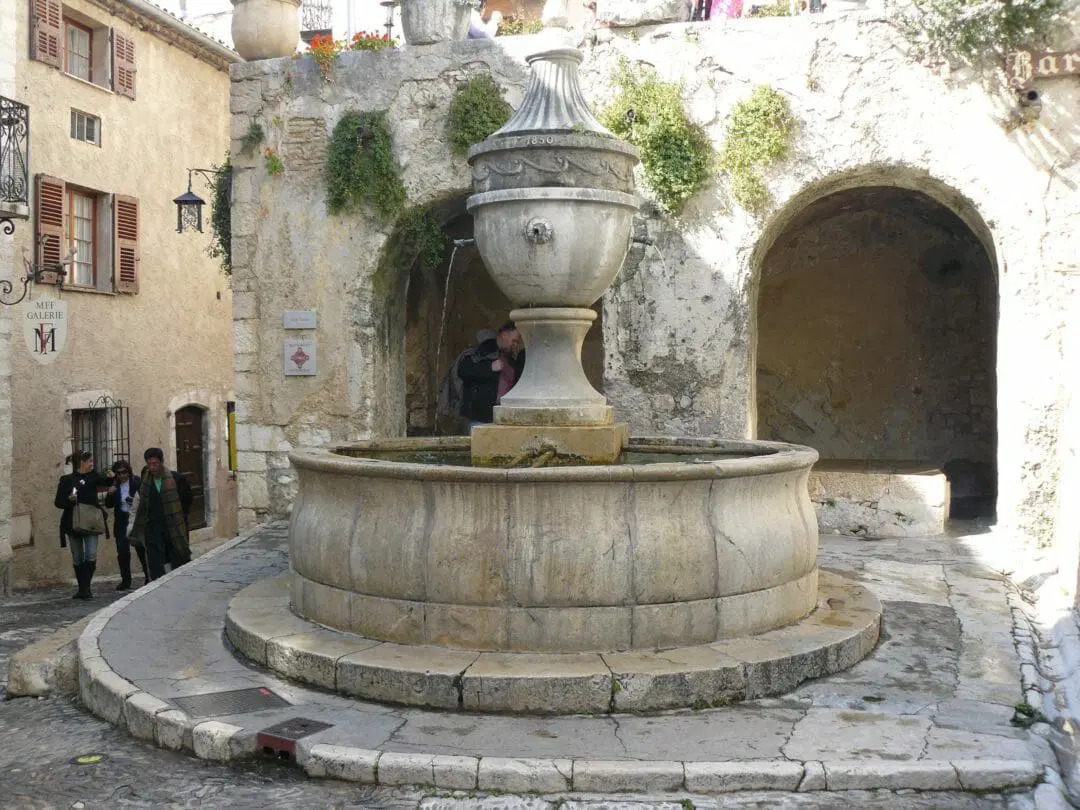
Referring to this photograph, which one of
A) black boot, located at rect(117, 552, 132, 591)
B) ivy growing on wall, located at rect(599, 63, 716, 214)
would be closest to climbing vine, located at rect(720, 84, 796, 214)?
ivy growing on wall, located at rect(599, 63, 716, 214)

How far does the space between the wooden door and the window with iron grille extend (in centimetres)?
148

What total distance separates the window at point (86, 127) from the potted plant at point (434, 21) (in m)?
6.18

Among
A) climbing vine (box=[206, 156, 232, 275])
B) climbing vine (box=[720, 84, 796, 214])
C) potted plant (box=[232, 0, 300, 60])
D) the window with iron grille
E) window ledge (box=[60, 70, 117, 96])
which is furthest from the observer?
the window with iron grille

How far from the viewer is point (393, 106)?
9.45 m

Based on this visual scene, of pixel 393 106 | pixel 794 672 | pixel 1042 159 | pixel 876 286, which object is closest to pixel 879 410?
pixel 876 286

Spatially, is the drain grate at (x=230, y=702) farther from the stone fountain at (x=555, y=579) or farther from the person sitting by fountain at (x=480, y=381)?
the person sitting by fountain at (x=480, y=381)

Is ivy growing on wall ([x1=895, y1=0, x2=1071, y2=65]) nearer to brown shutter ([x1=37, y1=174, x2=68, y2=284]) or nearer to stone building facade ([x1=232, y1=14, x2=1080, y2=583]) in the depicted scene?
stone building facade ([x1=232, y1=14, x2=1080, y2=583])

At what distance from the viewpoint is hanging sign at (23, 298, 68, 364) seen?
41.5 feet

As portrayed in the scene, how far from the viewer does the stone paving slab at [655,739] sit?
3.60 metres

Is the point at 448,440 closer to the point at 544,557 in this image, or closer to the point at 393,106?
the point at 544,557

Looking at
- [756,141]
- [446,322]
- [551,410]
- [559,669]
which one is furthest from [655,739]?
[446,322]

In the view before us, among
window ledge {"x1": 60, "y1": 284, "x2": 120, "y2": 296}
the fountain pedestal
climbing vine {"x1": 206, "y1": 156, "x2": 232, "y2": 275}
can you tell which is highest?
climbing vine {"x1": 206, "y1": 156, "x2": 232, "y2": 275}

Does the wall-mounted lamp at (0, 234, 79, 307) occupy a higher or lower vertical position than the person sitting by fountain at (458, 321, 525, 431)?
higher

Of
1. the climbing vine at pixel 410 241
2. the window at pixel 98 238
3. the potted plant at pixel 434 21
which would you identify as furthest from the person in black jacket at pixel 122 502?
the potted plant at pixel 434 21
